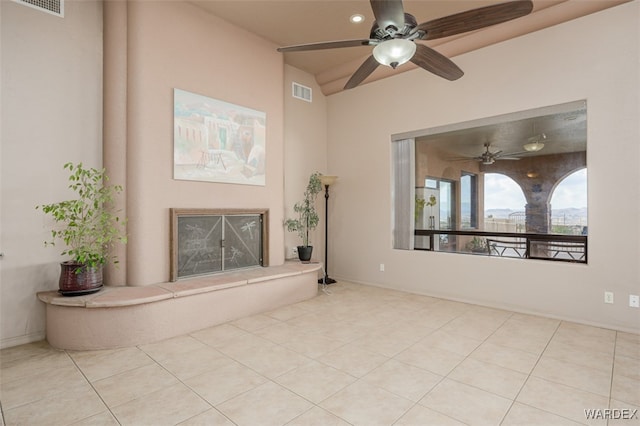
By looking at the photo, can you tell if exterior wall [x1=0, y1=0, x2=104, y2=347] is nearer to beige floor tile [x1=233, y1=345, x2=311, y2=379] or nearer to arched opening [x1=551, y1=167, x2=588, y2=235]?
beige floor tile [x1=233, y1=345, x2=311, y2=379]

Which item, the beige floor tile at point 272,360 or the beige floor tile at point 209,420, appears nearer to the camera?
the beige floor tile at point 209,420

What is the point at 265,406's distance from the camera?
2.18m

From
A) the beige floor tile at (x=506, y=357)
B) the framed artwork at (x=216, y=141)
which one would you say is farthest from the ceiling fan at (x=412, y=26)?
the beige floor tile at (x=506, y=357)

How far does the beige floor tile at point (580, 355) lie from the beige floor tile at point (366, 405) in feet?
5.45

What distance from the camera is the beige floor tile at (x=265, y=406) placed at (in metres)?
2.04

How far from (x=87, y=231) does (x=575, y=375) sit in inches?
173

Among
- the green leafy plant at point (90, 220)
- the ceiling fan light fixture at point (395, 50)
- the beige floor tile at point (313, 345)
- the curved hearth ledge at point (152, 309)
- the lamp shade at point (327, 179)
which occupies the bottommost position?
the beige floor tile at point (313, 345)

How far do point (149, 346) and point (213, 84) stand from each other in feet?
10.4

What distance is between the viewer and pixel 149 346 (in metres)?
3.12

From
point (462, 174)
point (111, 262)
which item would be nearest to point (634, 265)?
point (462, 174)

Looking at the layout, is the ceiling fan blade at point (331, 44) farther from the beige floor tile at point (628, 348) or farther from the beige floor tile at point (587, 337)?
the beige floor tile at point (628, 348)

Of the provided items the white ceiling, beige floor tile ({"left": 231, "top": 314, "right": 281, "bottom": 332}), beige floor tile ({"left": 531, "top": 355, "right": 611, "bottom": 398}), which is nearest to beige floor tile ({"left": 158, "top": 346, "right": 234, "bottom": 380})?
beige floor tile ({"left": 231, "top": 314, "right": 281, "bottom": 332})

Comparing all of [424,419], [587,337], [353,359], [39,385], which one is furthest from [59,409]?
[587,337]

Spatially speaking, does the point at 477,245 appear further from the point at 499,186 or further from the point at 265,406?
the point at 265,406
